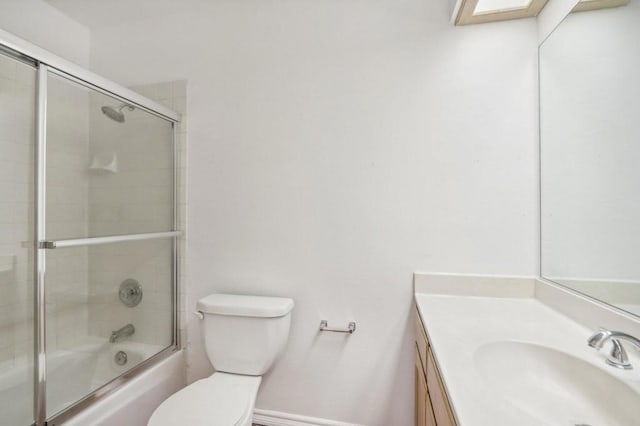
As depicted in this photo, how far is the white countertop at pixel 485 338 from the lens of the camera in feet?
1.75

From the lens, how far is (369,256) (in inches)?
57.1

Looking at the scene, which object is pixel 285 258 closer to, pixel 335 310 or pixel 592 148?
pixel 335 310

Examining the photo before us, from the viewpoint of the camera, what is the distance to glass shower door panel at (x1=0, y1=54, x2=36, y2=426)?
1.17 m

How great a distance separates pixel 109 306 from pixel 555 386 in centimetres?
208

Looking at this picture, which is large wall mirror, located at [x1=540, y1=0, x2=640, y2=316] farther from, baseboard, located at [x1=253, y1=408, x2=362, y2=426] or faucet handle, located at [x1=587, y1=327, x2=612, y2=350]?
baseboard, located at [x1=253, y1=408, x2=362, y2=426]

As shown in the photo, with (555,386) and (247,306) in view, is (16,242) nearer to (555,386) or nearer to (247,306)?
(247,306)

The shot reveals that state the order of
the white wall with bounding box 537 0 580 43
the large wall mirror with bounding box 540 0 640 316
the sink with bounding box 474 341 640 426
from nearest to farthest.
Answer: the sink with bounding box 474 341 640 426
the large wall mirror with bounding box 540 0 640 316
the white wall with bounding box 537 0 580 43

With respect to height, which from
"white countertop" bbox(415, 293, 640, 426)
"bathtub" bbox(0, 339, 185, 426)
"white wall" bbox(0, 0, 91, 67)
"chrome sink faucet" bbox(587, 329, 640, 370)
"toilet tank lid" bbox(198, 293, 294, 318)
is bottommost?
"bathtub" bbox(0, 339, 185, 426)

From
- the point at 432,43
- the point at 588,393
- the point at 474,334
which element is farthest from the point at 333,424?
the point at 432,43

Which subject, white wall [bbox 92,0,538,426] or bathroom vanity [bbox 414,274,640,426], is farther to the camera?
white wall [bbox 92,0,538,426]

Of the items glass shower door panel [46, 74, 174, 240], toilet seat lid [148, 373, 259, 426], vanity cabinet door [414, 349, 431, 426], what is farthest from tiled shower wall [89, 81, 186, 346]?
vanity cabinet door [414, 349, 431, 426]

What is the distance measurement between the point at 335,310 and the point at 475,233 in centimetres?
79

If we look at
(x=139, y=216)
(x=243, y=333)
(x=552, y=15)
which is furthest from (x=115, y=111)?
(x=552, y=15)

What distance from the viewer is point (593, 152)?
1.00 m
